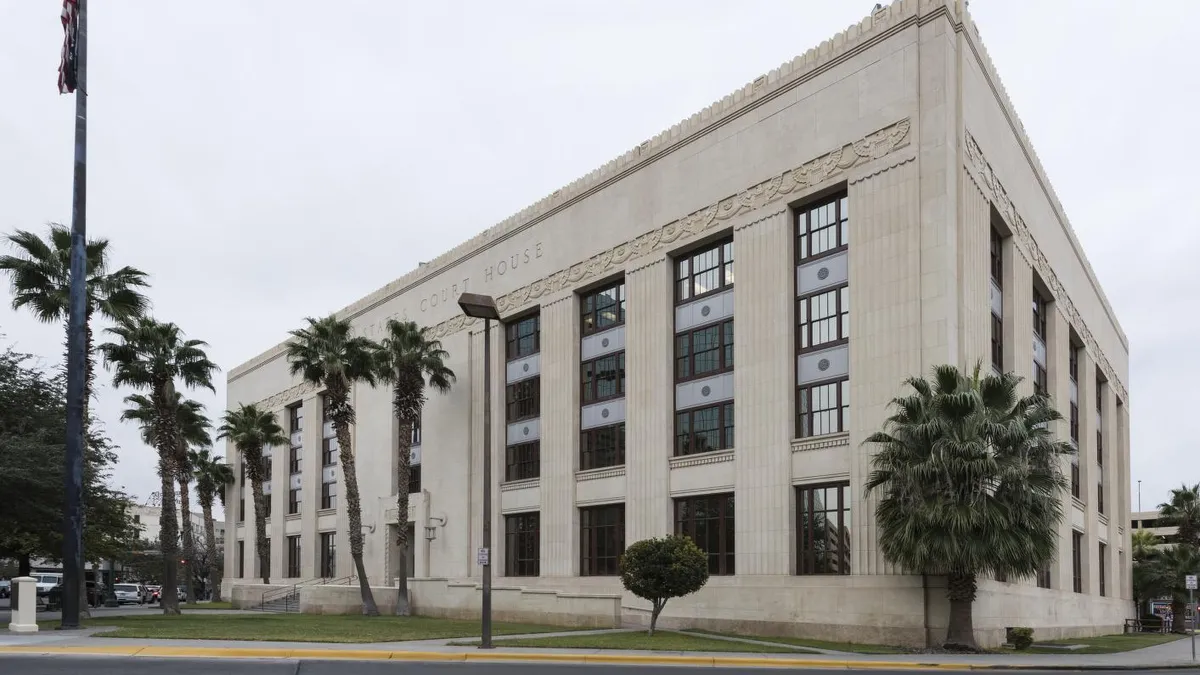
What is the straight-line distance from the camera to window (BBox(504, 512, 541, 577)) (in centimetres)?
4706

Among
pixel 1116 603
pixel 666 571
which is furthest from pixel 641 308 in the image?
pixel 1116 603

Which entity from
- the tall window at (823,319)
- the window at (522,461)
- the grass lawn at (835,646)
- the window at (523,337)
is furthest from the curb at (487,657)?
the window at (523,337)

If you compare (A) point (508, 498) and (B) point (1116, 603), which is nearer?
(A) point (508, 498)

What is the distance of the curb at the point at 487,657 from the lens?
23.7m

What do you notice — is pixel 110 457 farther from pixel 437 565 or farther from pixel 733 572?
pixel 733 572

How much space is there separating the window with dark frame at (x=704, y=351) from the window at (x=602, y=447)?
13.2 feet

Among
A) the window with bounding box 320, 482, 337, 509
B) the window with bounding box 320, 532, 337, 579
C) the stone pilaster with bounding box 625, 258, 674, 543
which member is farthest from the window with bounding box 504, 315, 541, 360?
the window with bounding box 320, 532, 337, 579

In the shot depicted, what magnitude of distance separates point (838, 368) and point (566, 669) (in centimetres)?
1533

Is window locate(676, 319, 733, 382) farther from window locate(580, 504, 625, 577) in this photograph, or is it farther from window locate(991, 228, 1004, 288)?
window locate(991, 228, 1004, 288)

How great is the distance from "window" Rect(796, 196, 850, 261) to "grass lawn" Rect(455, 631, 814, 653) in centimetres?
1231

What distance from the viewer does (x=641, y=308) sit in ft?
137

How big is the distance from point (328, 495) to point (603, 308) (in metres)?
28.7

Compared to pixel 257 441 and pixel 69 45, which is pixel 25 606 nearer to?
pixel 69 45

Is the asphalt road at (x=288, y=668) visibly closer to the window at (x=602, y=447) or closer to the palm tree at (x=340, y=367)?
the window at (x=602, y=447)
